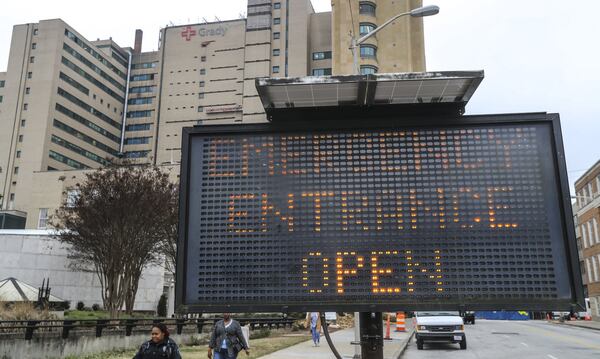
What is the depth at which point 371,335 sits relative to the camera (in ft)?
14.4

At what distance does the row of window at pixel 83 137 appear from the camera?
91000mm

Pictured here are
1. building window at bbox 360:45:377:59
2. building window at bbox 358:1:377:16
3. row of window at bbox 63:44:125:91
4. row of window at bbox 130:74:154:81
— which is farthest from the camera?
row of window at bbox 130:74:154:81

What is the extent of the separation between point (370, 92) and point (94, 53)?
365 ft

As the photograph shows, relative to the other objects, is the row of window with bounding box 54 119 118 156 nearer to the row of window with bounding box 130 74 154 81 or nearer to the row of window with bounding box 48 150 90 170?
the row of window with bounding box 48 150 90 170

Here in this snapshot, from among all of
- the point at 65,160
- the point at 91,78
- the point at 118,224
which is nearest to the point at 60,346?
the point at 118,224

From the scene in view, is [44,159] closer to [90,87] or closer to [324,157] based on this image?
[90,87]

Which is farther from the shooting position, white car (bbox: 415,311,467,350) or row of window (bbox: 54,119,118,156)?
row of window (bbox: 54,119,118,156)

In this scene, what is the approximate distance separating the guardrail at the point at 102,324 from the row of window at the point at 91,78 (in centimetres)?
7875

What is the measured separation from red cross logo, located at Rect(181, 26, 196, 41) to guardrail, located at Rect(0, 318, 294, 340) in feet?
273

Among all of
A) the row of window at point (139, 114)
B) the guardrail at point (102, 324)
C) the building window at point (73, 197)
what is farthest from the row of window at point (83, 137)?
the guardrail at point (102, 324)

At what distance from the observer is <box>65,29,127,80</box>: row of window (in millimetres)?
96688

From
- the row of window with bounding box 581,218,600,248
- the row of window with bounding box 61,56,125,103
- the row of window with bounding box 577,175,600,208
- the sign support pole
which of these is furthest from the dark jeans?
the row of window with bounding box 61,56,125,103

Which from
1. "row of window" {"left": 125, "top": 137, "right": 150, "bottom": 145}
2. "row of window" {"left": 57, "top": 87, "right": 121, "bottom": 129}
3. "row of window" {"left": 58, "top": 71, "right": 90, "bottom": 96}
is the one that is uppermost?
"row of window" {"left": 58, "top": 71, "right": 90, "bottom": 96}

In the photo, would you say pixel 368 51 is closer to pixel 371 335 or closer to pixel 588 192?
pixel 588 192
